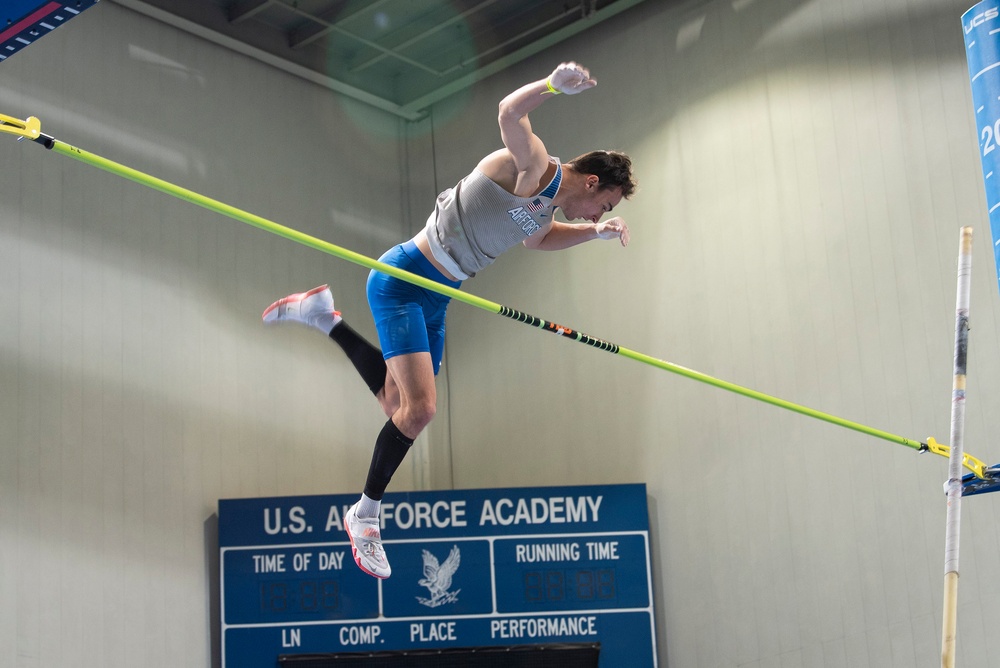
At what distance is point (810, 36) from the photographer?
20.9 ft

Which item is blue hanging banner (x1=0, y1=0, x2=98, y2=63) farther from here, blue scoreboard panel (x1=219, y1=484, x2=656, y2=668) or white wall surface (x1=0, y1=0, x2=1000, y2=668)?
blue scoreboard panel (x1=219, y1=484, x2=656, y2=668)

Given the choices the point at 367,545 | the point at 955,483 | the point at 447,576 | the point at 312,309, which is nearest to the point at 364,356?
the point at 312,309

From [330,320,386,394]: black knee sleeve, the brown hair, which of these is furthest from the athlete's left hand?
[330,320,386,394]: black knee sleeve

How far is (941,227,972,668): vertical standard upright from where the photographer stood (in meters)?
2.37

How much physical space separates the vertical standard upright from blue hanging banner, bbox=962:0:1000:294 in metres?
0.16

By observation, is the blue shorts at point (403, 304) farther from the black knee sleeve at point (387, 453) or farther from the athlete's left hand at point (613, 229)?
the athlete's left hand at point (613, 229)

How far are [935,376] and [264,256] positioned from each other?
4263 mm

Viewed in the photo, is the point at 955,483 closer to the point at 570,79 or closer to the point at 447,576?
the point at 570,79

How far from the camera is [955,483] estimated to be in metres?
2.66

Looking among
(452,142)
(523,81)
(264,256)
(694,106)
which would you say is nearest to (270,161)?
(264,256)

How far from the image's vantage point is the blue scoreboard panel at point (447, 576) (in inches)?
233

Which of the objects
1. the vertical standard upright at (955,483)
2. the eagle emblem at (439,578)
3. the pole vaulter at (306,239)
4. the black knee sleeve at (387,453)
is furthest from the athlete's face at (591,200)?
the eagle emblem at (439,578)

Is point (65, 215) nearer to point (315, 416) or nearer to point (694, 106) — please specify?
point (315, 416)

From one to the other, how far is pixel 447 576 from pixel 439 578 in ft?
0.16
